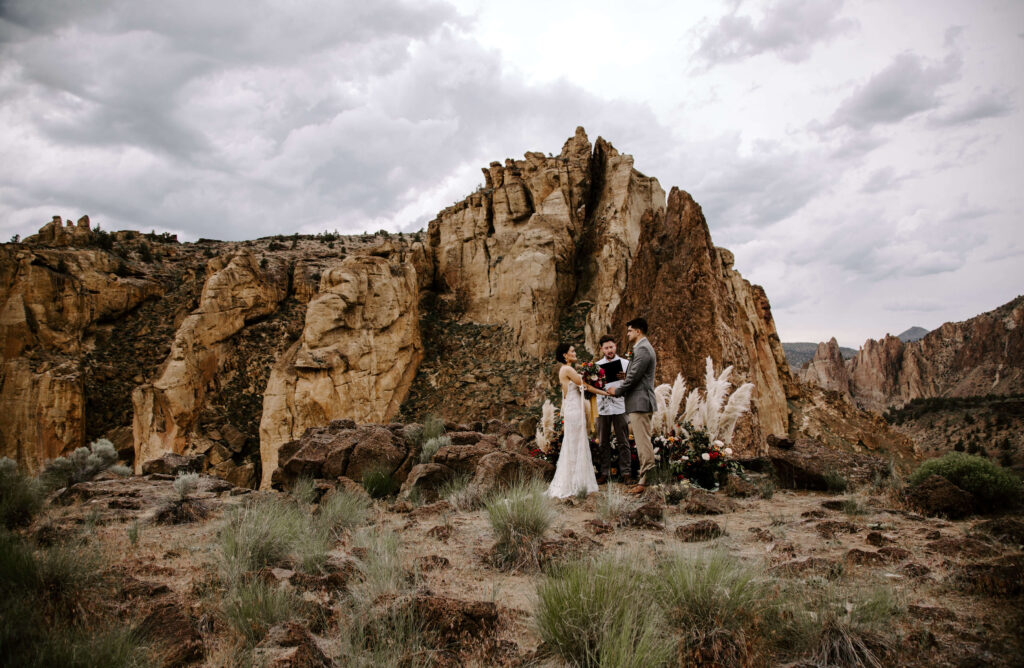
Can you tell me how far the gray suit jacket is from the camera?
732 centimetres

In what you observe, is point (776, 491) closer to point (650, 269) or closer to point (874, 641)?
point (874, 641)

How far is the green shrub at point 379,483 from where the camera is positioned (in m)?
8.79

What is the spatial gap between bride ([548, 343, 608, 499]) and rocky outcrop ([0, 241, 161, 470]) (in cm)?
2158

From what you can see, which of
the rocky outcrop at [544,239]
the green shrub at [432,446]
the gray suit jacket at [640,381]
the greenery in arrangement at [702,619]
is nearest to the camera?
the greenery in arrangement at [702,619]

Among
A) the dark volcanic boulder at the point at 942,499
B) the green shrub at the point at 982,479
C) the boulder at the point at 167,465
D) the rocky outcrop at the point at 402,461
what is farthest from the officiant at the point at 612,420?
the boulder at the point at 167,465

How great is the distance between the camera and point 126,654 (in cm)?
236

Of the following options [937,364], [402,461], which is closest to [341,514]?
[402,461]

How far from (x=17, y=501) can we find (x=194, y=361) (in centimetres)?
1506

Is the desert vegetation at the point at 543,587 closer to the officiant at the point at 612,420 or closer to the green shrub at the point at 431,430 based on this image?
the officiant at the point at 612,420

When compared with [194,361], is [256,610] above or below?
below

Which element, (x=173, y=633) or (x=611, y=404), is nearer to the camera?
(x=173, y=633)

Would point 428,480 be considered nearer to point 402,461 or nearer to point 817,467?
point 402,461

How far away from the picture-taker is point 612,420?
320 inches

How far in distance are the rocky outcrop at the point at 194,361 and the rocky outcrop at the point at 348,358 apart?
3.10m
